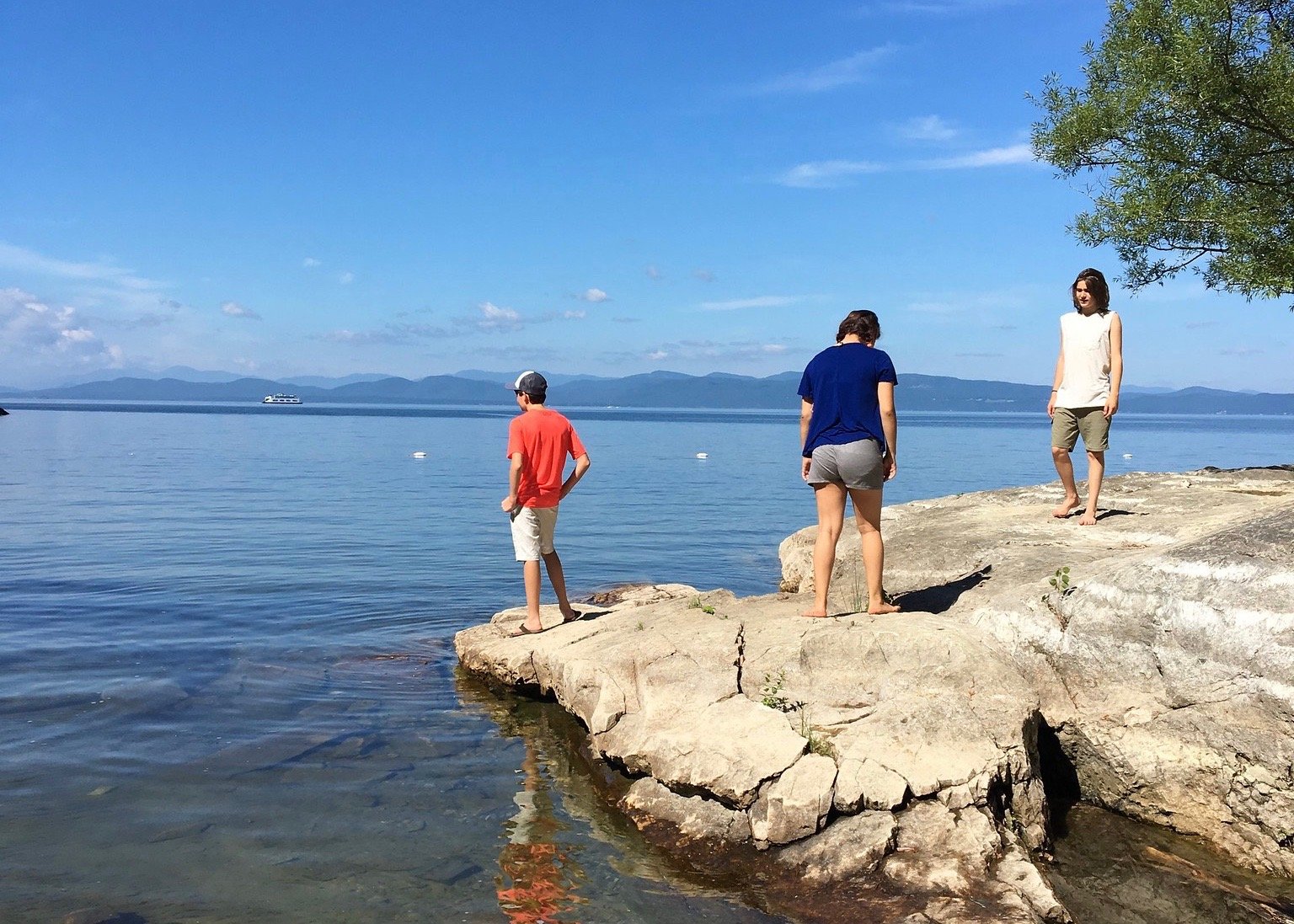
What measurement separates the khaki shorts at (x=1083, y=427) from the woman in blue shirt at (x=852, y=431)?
9.34ft

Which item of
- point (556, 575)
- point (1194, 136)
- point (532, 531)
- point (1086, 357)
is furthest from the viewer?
point (1194, 136)

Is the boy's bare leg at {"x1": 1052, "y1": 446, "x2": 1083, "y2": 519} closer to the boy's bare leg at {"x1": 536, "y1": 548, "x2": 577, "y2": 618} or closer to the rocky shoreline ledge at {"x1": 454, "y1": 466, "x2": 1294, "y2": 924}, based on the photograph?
the rocky shoreline ledge at {"x1": 454, "y1": 466, "x2": 1294, "y2": 924}

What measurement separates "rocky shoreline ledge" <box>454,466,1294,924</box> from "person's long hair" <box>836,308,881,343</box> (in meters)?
2.26

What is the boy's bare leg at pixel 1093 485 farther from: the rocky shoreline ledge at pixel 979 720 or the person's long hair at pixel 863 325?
the person's long hair at pixel 863 325

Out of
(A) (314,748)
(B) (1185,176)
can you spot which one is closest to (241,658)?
(A) (314,748)

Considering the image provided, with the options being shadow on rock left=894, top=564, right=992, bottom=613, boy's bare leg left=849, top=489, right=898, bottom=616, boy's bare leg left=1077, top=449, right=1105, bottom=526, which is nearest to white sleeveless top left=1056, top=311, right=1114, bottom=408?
boy's bare leg left=1077, top=449, right=1105, bottom=526

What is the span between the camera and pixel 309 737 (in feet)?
27.7

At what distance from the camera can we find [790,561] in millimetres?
11664

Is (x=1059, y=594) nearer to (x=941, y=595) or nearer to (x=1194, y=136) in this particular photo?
(x=941, y=595)

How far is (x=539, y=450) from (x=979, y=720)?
4.76 metres

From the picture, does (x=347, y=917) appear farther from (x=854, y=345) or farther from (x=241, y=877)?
(x=854, y=345)

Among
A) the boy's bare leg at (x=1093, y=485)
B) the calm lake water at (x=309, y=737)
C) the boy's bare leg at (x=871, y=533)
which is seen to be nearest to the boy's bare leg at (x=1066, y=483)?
the boy's bare leg at (x=1093, y=485)

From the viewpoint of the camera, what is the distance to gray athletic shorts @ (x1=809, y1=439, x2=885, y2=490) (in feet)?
23.9

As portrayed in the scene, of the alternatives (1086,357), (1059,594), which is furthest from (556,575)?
(1086,357)
